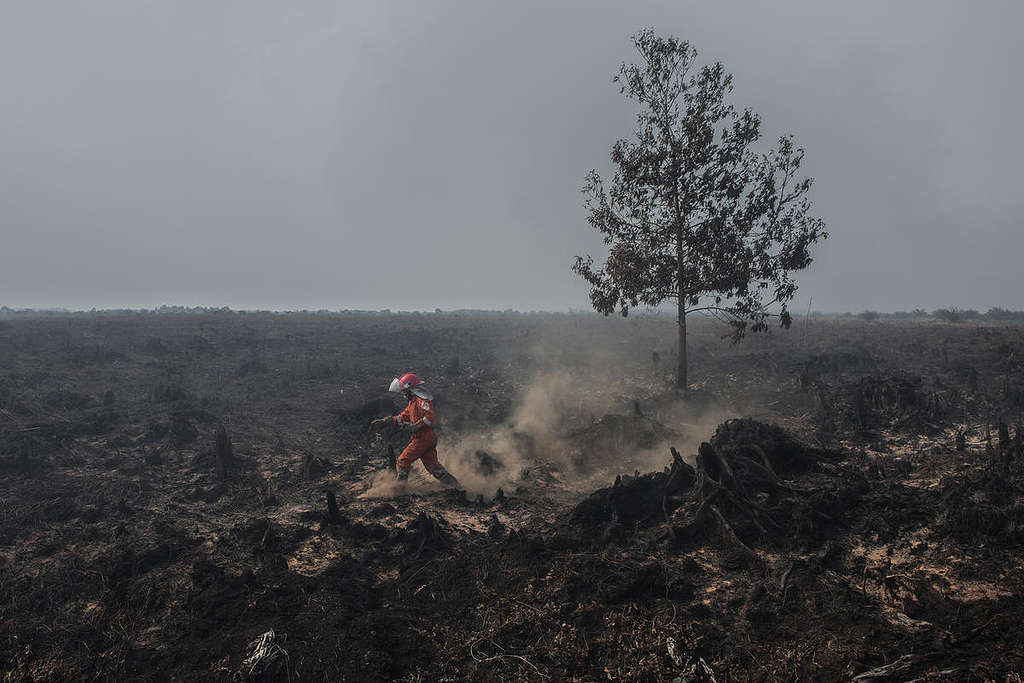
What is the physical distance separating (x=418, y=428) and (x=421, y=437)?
19cm

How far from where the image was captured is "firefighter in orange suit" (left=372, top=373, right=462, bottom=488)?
8.48 m

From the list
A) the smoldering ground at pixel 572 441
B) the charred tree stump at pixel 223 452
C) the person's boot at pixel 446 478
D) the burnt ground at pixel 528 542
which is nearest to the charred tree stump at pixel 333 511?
the burnt ground at pixel 528 542

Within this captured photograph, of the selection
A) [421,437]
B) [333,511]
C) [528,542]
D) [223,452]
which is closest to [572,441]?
[421,437]

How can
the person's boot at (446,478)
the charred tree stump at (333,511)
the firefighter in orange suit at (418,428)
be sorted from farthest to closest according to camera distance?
the person's boot at (446,478) → the firefighter in orange suit at (418,428) → the charred tree stump at (333,511)

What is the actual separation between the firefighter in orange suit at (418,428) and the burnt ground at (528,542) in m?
0.46

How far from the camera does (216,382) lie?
17.2 metres

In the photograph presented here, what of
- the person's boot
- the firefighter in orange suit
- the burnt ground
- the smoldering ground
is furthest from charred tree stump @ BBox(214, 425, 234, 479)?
the person's boot

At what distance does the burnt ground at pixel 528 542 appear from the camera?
162 inches

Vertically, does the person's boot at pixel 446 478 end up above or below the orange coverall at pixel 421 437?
below

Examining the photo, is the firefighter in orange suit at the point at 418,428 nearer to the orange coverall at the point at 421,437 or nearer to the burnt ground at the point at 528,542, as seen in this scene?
the orange coverall at the point at 421,437

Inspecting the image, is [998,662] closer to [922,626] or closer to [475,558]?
[922,626]

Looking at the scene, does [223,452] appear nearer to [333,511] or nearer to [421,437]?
[333,511]

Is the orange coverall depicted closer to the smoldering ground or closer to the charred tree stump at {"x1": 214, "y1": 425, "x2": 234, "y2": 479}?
the smoldering ground

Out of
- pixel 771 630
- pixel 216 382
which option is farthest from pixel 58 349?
pixel 771 630
